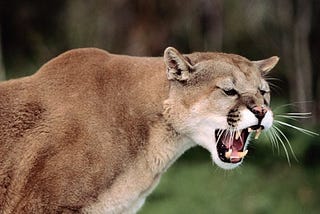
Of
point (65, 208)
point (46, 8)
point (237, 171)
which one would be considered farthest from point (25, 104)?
point (46, 8)

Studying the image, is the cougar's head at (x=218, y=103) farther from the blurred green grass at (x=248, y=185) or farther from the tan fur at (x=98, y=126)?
the blurred green grass at (x=248, y=185)

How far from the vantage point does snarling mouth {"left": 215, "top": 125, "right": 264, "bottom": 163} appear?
8172 mm

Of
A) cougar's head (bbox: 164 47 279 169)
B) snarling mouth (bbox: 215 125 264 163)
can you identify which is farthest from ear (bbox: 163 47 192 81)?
snarling mouth (bbox: 215 125 264 163)

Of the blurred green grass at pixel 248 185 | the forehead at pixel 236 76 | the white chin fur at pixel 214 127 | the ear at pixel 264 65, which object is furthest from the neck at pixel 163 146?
the blurred green grass at pixel 248 185

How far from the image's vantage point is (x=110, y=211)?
321 inches

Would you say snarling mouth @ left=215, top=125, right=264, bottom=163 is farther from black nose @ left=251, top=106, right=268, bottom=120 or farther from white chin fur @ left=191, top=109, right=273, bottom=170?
black nose @ left=251, top=106, right=268, bottom=120

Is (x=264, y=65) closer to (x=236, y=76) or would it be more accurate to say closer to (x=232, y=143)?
(x=236, y=76)

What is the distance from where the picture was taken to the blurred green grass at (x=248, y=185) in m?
13.5

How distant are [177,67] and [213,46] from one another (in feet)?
34.9

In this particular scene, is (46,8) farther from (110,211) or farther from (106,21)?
(110,211)

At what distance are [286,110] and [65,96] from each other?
26.3 feet

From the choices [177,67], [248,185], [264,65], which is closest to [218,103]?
[177,67]

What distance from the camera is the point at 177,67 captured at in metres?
8.23

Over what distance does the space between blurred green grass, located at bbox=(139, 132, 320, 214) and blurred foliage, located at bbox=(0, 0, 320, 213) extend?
15 mm
